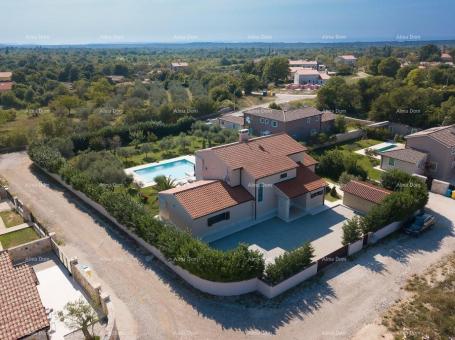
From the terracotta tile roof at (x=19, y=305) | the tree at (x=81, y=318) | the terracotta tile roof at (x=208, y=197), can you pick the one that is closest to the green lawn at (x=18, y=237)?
the terracotta tile roof at (x=19, y=305)

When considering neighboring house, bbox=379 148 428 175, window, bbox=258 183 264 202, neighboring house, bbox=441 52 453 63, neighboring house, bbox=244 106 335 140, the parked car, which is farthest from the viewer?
neighboring house, bbox=441 52 453 63

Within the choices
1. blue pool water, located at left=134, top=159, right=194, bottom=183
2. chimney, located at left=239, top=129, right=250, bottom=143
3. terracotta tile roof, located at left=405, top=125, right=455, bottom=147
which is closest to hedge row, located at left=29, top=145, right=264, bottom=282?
blue pool water, located at left=134, top=159, right=194, bottom=183

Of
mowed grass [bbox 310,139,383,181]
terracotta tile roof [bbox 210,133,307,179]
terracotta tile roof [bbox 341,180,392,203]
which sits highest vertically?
terracotta tile roof [bbox 210,133,307,179]

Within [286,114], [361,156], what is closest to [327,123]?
[286,114]

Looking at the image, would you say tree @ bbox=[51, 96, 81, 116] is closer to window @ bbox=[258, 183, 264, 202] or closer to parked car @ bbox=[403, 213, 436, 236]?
window @ bbox=[258, 183, 264, 202]

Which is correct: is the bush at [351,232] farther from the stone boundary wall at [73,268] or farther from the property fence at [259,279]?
the stone boundary wall at [73,268]

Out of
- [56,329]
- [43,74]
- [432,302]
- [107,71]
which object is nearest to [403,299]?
[432,302]

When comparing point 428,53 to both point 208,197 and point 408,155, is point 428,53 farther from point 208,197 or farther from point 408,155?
point 208,197
